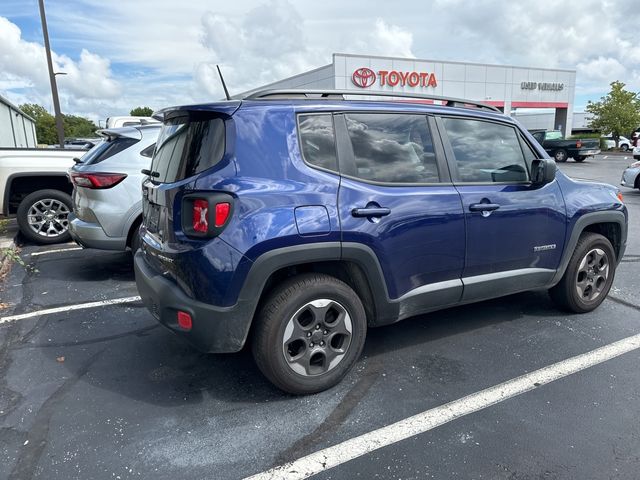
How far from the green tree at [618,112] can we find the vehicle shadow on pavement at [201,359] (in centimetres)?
4013

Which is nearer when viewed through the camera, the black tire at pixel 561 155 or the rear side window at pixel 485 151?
the rear side window at pixel 485 151

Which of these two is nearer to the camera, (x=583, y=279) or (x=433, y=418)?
(x=433, y=418)

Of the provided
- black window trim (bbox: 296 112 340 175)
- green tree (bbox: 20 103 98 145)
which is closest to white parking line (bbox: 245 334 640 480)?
black window trim (bbox: 296 112 340 175)

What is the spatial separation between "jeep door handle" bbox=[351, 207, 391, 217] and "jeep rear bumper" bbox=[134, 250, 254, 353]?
0.86 m

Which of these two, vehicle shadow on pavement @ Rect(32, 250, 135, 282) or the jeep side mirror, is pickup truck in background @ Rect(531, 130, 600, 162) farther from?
vehicle shadow on pavement @ Rect(32, 250, 135, 282)

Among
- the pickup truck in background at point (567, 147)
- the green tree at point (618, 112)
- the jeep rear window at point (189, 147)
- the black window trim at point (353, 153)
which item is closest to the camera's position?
the jeep rear window at point (189, 147)

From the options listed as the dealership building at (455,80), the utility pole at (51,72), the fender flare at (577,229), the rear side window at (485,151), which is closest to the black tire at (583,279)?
the fender flare at (577,229)

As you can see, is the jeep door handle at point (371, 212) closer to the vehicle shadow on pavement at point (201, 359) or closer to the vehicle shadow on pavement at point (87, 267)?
the vehicle shadow on pavement at point (201, 359)

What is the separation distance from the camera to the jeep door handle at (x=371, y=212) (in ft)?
9.84

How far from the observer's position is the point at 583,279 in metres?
4.38

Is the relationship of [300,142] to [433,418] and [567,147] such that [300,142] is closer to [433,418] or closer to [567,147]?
[433,418]

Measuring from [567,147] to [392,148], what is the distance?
2617 centimetres

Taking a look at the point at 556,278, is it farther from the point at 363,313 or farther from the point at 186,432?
the point at 186,432

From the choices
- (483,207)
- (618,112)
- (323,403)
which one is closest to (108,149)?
(323,403)
